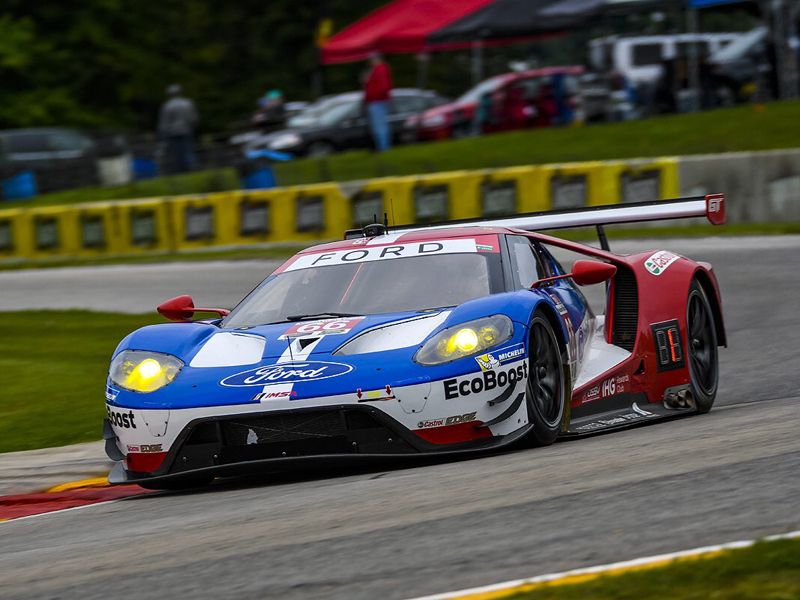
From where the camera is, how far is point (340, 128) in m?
30.9

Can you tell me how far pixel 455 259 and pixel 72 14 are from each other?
4184cm

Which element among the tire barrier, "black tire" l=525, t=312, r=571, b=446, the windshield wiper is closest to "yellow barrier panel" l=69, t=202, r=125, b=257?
the tire barrier

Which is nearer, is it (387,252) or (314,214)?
(387,252)

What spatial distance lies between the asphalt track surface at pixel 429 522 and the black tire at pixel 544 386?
16 cm

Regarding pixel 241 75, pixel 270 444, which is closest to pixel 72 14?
pixel 241 75

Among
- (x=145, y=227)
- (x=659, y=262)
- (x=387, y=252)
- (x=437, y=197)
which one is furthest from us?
(x=145, y=227)

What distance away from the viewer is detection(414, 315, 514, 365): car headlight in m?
6.58

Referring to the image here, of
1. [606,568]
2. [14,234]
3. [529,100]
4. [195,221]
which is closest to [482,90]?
[529,100]

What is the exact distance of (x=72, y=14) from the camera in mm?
47219

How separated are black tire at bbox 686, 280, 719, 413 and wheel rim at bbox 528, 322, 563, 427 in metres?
1.45

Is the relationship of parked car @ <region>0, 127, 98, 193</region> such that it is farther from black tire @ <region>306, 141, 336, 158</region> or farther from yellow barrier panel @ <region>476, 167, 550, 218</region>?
yellow barrier panel @ <region>476, 167, 550, 218</region>

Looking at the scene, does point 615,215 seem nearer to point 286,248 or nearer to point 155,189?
point 286,248

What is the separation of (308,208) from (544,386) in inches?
545

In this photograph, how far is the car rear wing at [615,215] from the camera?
859 cm
